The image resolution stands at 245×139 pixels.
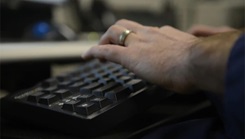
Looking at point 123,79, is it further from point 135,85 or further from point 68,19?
point 68,19

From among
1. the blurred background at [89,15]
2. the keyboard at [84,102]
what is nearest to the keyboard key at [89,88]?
the keyboard at [84,102]

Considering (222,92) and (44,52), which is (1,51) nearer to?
(44,52)

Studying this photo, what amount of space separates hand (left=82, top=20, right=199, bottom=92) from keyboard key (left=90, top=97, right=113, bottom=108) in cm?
6

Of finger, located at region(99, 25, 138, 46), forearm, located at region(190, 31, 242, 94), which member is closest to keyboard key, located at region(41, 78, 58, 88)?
finger, located at region(99, 25, 138, 46)

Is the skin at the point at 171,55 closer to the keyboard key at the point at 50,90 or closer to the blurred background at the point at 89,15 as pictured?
the keyboard key at the point at 50,90

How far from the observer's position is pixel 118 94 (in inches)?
19.4

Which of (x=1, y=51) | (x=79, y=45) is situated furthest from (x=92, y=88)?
(x=79, y=45)

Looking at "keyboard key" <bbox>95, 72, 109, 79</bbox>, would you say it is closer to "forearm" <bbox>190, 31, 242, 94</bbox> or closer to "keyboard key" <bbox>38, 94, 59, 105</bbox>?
"keyboard key" <bbox>38, 94, 59, 105</bbox>

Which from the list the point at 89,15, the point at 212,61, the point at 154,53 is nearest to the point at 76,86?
the point at 154,53

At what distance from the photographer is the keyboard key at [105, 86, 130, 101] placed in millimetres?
486

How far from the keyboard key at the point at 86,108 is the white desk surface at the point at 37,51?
1.09 ft

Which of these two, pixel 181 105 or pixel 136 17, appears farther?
pixel 136 17

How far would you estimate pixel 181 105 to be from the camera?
2.08 ft

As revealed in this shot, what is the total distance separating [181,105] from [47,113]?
0.26 m
